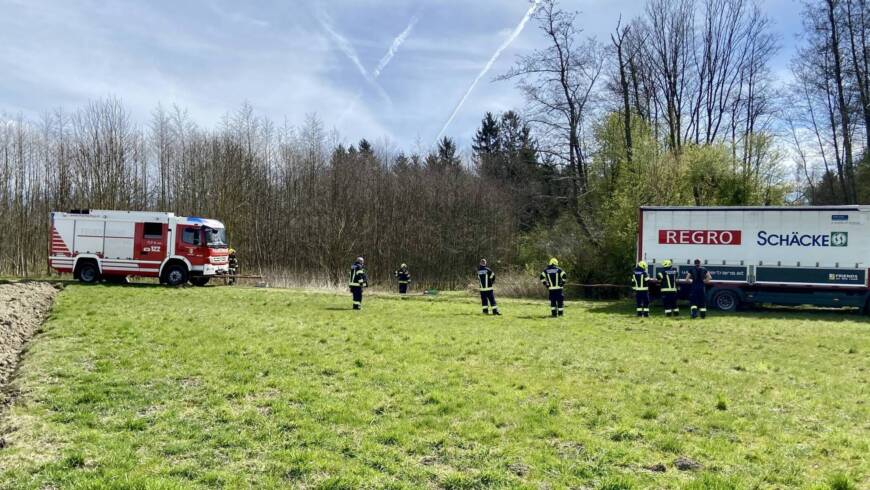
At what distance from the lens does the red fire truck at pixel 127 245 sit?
78.3 feet

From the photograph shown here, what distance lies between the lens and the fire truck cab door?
23922 millimetres

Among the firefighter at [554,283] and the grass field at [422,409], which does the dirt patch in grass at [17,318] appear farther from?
the firefighter at [554,283]

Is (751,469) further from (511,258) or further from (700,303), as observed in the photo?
(511,258)

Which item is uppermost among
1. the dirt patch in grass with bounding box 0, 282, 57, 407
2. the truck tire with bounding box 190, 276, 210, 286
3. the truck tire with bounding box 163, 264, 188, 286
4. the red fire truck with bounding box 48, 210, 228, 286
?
the red fire truck with bounding box 48, 210, 228, 286

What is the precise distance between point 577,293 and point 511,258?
11.6 metres

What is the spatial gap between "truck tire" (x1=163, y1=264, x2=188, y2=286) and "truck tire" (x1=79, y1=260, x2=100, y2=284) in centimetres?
265

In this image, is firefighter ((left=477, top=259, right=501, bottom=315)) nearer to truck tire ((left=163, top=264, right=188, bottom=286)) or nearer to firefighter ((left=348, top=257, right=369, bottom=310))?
firefighter ((left=348, top=257, right=369, bottom=310))

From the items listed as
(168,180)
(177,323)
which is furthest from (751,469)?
(168,180)

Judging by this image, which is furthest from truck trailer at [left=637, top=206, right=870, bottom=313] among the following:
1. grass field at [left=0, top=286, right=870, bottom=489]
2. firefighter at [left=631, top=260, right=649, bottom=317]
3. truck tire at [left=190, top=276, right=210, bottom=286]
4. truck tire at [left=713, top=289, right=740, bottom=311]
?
truck tire at [left=190, top=276, right=210, bottom=286]

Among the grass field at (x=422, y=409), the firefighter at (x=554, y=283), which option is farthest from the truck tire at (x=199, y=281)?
the firefighter at (x=554, y=283)

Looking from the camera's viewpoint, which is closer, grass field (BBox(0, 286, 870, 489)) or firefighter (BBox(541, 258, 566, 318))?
grass field (BBox(0, 286, 870, 489))

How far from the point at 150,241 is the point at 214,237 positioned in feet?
7.78

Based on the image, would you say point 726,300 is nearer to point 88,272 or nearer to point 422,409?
point 422,409

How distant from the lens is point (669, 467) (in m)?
5.23
